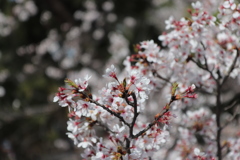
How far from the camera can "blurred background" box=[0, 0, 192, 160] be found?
22.0 feet

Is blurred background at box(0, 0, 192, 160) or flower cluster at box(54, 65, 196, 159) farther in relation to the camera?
blurred background at box(0, 0, 192, 160)

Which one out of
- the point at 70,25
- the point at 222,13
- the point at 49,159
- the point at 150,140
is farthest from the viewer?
the point at 70,25

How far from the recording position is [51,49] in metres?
8.55

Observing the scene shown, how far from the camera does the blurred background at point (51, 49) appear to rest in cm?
671

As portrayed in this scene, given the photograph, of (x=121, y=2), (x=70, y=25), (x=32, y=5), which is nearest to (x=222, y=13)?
(x=121, y=2)

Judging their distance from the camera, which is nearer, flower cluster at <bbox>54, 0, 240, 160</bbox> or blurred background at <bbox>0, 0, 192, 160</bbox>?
flower cluster at <bbox>54, 0, 240, 160</bbox>

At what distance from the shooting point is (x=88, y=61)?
27.5 ft

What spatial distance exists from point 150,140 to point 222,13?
0.97m

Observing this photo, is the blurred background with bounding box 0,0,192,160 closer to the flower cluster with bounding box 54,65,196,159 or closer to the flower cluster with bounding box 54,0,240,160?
the flower cluster with bounding box 54,0,240,160

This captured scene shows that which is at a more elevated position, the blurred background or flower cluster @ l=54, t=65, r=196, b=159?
the blurred background

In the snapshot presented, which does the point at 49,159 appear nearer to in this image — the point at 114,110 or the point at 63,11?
the point at 63,11

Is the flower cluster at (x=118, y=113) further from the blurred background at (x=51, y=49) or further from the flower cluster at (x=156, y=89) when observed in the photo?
the blurred background at (x=51, y=49)

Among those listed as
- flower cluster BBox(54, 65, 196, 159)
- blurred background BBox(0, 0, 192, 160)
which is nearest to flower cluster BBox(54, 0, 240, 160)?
flower cluster BBox(54, 65, 196, 159)

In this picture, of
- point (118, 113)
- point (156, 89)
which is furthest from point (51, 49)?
point (118, 113)
